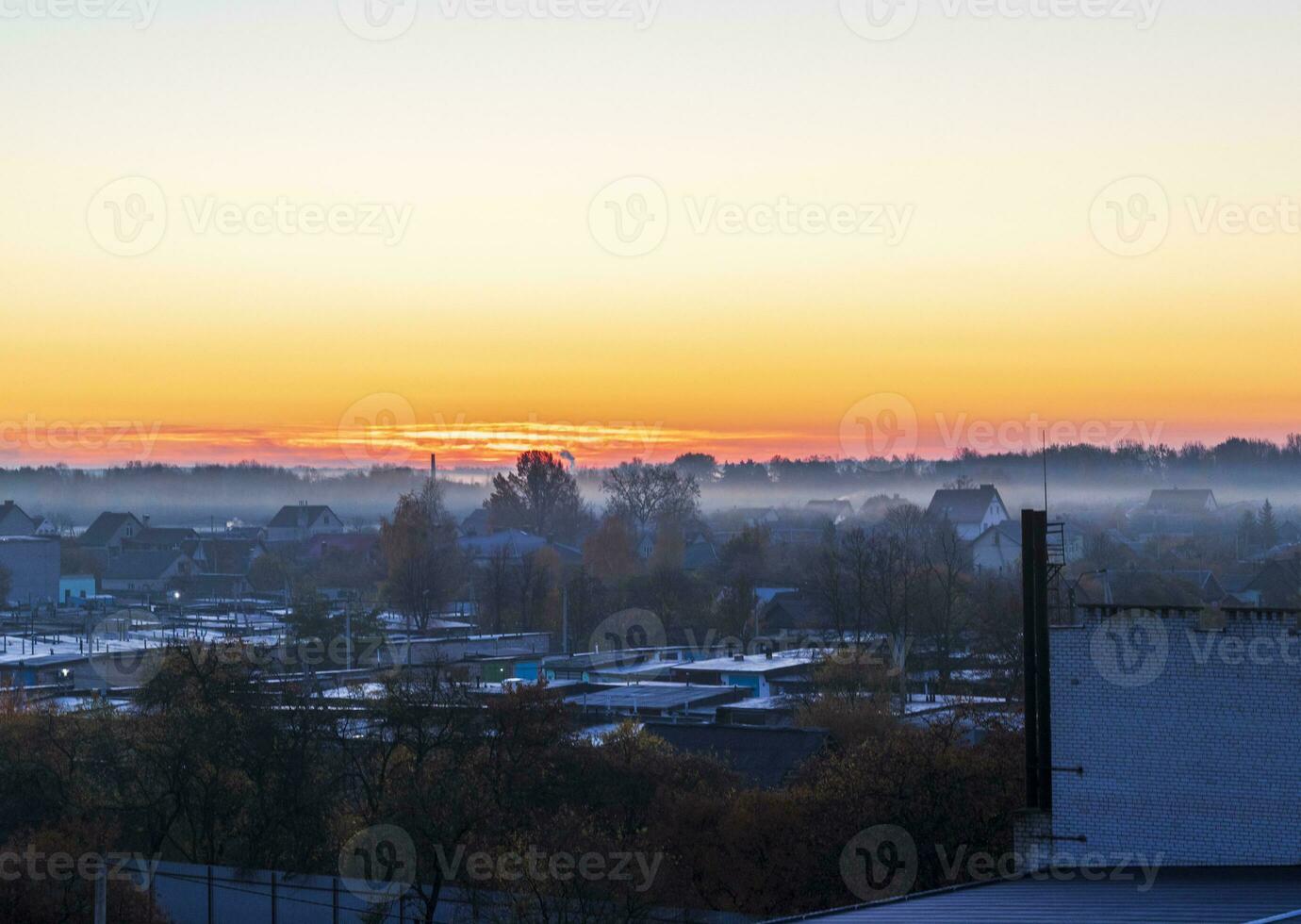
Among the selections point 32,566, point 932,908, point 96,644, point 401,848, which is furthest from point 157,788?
point 32,566

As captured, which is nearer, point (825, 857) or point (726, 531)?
point (825, 857)

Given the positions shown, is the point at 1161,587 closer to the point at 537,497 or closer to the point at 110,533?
the point at 537,497

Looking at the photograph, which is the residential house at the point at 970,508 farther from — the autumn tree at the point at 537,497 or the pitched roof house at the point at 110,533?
the pitched roof house at the point at 110,533

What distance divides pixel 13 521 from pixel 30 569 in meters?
16.8

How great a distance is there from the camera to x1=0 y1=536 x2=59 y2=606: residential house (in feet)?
264

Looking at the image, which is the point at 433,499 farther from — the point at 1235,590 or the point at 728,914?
the point at 728,914

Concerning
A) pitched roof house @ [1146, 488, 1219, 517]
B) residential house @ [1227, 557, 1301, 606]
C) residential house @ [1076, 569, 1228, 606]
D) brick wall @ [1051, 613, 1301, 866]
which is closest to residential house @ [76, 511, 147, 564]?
residential house @ [1076, 569, 1228, 606]

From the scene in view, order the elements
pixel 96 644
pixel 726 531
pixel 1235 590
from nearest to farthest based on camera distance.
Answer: pixel 96 644 < pixel 1235 590 < pixel 726 531

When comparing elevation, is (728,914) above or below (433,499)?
below

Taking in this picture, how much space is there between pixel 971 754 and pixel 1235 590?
49768mm

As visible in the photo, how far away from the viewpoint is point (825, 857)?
18.6 meters

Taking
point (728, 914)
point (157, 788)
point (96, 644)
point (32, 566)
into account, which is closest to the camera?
point (728, 914)

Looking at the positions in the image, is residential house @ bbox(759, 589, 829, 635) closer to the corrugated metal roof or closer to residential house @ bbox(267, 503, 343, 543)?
the corrugated metal roof

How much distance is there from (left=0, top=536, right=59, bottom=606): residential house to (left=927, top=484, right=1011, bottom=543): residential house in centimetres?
5474
